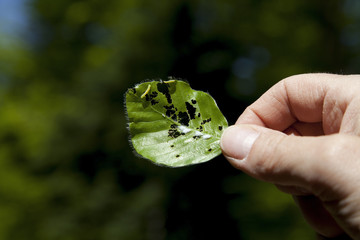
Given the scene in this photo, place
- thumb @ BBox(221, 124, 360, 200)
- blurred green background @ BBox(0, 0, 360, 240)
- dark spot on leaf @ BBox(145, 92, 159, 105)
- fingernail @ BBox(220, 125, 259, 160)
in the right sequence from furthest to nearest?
blurred green background @ BBox(0, 0, 360, 240), dark spot on leaf @ BBox(145, 92, 159, 105), fingernail @ BBox(220, 125, 259, 160), thumb @ BBox(221, 124, 360, 200)

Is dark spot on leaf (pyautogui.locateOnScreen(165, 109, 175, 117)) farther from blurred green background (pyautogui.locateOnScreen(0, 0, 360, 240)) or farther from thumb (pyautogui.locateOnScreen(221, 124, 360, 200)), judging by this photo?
blurred green background (pyautogui.locateOnScreen(0, 0, 360, 240))

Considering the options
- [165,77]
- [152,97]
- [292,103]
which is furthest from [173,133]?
[165,77]

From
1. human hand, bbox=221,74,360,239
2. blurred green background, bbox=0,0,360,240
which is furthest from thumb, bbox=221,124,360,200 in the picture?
blurred green background, bbox=0,0,360,240

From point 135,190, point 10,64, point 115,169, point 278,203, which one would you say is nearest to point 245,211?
point 278,203

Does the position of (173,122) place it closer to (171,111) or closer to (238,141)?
(171,111)

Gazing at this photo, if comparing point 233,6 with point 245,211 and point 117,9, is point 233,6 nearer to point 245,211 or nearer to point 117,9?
point 117,9
